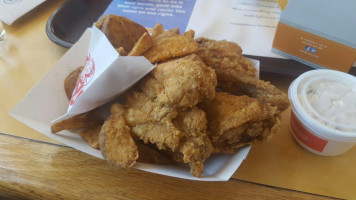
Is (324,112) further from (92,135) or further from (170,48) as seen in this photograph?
(92,135)

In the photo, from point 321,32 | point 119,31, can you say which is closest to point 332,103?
point 321,32

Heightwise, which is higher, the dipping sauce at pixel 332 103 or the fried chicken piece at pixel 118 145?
the dipping sauce at pixel 332 103

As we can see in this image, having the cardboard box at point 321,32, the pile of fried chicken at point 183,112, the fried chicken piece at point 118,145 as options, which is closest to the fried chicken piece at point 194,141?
the pile of fried chicken at point 183,112

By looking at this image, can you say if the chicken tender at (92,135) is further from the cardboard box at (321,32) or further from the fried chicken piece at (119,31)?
the cardboard box at (321,32)

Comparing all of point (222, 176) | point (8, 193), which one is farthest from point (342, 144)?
point (8, 193)

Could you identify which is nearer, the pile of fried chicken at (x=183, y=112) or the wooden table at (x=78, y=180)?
the pile of fried chicken at (x=183, y=112)

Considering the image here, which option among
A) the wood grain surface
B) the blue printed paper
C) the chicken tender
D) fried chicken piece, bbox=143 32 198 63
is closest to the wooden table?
the wood grain surface
